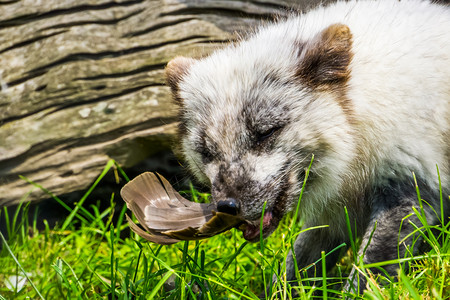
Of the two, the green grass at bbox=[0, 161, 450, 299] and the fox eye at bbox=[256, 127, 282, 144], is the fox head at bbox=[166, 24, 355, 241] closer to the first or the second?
the fox eye at bbox=[256, 127, 282, 144]

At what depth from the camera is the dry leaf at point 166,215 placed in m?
2.80

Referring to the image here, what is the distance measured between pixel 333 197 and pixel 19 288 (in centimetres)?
217

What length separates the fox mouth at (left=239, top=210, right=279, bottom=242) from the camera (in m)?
2.96

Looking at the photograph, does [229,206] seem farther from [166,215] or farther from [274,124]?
[274,124]

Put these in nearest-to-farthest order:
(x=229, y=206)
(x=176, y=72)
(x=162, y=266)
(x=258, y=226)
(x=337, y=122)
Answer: (x=229, y=206) → (x=258, y=226) → (x=337, y=122) → (x=162, y=266) → (x=176, y=72)

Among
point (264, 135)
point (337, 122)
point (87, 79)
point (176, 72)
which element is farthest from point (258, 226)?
point (87, 79)

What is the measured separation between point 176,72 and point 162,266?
124 centimetres

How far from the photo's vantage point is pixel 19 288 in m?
3.73

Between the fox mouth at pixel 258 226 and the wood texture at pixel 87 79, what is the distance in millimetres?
1955

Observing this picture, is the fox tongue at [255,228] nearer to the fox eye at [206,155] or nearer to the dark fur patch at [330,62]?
the fox eye at [206,155]

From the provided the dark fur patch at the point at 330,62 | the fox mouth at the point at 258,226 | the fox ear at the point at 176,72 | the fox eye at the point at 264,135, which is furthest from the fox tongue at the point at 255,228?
the fox ear at the point at 176,72

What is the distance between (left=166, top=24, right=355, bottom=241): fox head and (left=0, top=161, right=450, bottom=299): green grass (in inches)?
11.0

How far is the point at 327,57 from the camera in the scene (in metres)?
3.10

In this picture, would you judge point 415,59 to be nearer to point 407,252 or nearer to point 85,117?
point 407,252
